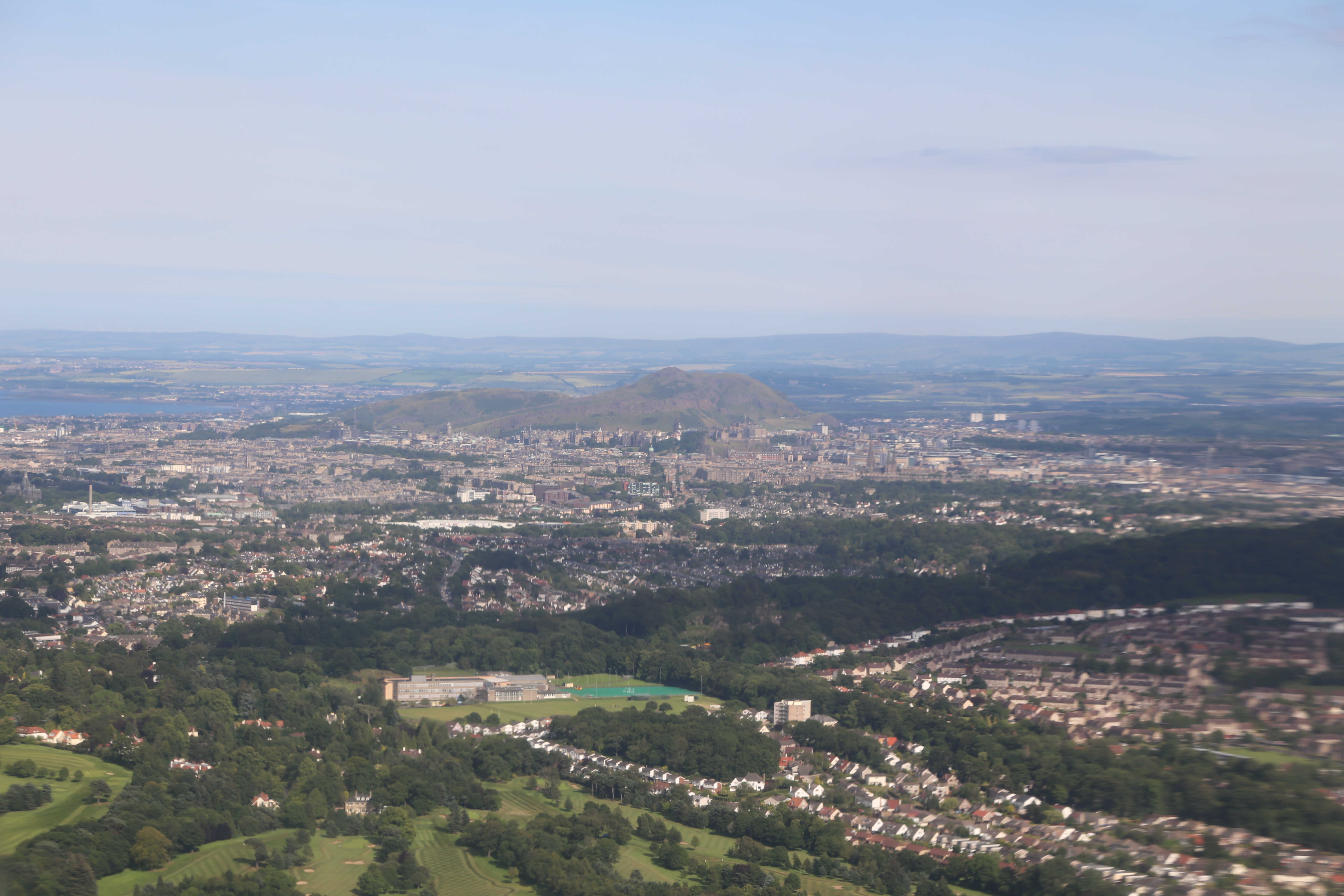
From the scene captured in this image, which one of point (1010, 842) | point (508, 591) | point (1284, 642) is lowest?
point (508, 591)

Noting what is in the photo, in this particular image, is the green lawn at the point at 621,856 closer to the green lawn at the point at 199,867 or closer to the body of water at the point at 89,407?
the green lawn at the point at 199,867

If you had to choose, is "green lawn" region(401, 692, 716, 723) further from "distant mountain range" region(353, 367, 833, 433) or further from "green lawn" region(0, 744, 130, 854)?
"distant mountain range" region(353, 367, 833, 433)

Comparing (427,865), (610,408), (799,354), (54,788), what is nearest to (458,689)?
(54,788)

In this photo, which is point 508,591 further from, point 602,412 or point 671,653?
point 602,412

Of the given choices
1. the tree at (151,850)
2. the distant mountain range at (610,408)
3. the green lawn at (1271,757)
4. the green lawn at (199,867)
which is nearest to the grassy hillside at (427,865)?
the green lawn at (199,867)

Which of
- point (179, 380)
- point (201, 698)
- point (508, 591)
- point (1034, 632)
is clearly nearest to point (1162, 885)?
point (1034, 632)

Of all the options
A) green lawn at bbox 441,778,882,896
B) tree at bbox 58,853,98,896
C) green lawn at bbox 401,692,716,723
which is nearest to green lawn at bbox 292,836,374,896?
green lawn at bbox 441,778,882,896
